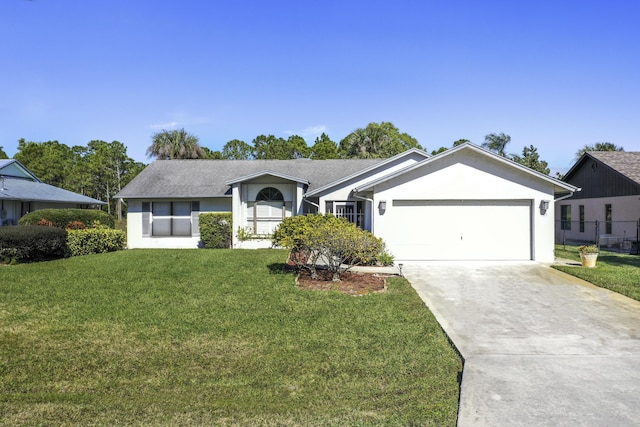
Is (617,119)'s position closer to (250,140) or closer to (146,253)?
(146,253)

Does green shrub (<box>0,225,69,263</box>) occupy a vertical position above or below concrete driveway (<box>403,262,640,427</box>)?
above

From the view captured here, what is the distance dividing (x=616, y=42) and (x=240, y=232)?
1637 centimetres

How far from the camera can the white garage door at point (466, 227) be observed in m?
14.4

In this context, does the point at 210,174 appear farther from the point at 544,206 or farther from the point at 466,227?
the point at 544,206

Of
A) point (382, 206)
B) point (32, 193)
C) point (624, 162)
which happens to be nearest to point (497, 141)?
point (624, 162)

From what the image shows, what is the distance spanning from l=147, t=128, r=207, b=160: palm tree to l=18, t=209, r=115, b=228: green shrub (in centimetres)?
1519

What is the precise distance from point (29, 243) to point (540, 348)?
1566 cm

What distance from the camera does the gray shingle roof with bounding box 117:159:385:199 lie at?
19203 millimetres

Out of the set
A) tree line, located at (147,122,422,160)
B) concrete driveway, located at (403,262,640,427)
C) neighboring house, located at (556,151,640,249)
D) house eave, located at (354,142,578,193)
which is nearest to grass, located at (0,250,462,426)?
concrete driveway, located at (403,262,640,427)

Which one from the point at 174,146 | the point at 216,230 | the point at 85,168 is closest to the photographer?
the point at 216,230

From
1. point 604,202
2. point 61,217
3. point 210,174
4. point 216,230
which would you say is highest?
point 210,174

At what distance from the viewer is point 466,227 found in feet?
47.5

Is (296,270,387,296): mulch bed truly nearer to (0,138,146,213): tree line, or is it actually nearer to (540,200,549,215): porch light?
(540,200,549,215): porch light

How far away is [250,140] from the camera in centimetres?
5744
